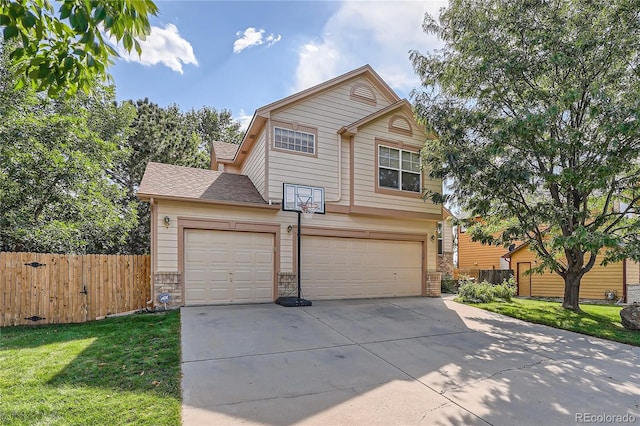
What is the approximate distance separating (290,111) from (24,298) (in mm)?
8337

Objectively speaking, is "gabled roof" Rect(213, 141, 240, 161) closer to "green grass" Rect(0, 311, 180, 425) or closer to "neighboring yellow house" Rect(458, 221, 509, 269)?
"green grass" Rect(0, 311, 180, 425)

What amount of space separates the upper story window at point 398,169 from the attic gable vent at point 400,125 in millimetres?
680

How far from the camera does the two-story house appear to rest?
925cm

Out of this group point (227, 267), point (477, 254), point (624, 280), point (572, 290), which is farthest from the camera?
point (477, 254)

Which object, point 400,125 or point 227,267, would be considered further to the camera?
point 400,125

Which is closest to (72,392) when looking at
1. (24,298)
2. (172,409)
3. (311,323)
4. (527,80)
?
(172,409)

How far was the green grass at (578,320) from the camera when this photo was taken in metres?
7.07

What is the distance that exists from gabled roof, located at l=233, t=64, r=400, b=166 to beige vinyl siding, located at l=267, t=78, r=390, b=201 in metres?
0.19

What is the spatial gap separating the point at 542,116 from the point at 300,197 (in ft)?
21.7

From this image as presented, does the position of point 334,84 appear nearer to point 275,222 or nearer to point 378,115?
point 378,115

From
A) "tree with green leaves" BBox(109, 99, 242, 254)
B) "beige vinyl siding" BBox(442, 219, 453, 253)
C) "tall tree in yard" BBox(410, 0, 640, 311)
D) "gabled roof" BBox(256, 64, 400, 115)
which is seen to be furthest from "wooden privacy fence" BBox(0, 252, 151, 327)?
"beige vinyl siding" BBox(442, 219, 453, 253)

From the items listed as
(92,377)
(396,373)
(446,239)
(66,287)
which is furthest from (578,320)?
(66,287)

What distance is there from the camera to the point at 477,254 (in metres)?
23.4

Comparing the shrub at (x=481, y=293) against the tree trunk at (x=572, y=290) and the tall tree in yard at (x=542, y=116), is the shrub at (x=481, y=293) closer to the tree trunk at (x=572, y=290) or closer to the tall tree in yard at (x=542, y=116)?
the tall tree in yard at (x=542, y=116)
